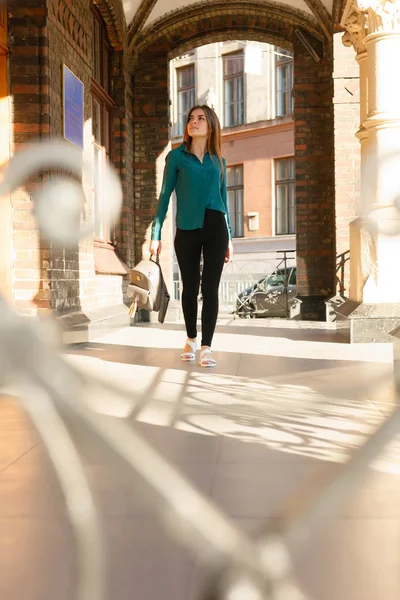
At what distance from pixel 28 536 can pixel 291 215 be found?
23771mm

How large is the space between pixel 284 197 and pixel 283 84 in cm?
391

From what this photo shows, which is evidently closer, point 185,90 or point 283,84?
point 283,84

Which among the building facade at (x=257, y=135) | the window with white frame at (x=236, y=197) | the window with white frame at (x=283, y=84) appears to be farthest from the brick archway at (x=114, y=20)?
the window with white frame at (x=236, y=197)

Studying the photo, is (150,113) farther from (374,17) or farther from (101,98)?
(374,17)

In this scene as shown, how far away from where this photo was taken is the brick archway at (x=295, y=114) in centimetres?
1020

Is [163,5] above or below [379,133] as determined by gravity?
above

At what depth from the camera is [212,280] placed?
4.77 meters

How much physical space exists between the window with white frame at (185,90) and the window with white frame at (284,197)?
17.1 feet

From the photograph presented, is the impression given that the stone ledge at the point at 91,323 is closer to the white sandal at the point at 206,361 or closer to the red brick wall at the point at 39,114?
the red brick wall at the point at 39,114

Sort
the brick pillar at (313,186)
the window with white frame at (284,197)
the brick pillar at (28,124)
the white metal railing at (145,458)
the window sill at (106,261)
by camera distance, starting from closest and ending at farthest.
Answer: the white metal railing at (145,458), the brick pillar at (28,124), the window sill at (106,261), the brick pillar at (313,186), the window with white frame at (284,197)

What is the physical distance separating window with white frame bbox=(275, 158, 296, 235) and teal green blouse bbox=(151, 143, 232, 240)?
20.1 meters

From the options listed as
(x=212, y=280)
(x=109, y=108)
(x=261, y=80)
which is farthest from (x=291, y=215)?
(x=212, y=280)

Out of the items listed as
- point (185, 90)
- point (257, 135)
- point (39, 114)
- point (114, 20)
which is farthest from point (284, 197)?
point (39, 114)

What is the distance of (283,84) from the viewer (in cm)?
2508
